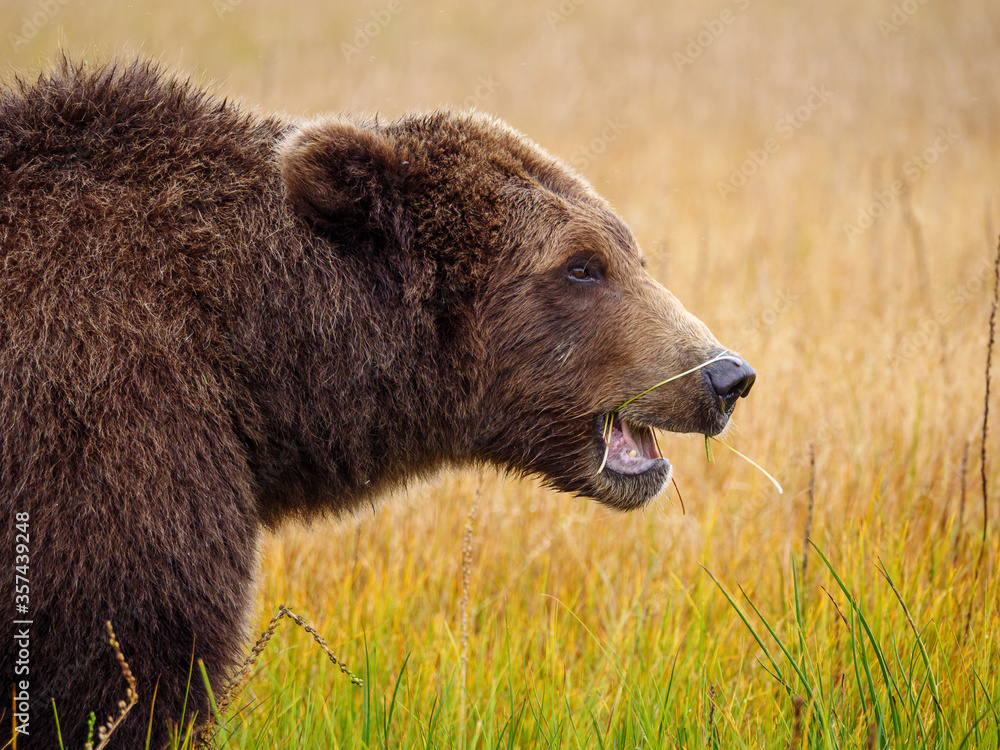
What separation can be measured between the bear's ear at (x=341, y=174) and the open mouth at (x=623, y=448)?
3.61 feet

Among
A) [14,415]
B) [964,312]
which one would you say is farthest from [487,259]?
[964,312]

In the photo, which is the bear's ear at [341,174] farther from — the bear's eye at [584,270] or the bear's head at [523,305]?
the bear's eye at [584,270]

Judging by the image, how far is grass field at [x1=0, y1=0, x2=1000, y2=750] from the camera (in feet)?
9.70

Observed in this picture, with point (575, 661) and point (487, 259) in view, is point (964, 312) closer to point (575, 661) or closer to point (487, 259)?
point (575, 661)

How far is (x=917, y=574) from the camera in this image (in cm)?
386

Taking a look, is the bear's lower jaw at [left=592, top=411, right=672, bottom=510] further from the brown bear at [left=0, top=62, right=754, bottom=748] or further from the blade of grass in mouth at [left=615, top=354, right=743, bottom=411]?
the blade of grass in mouth at [left=615, top=354, right=743, bottom=411]

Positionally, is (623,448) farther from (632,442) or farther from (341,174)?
(341,174)

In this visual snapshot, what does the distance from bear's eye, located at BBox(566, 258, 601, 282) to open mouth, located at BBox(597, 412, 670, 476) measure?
0.51 metres

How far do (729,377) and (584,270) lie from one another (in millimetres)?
652

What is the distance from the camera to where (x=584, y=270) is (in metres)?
3.06

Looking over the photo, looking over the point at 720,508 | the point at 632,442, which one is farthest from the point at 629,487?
the point at 720,508

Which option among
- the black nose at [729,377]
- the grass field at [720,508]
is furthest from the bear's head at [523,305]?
the grass field at [720,508]

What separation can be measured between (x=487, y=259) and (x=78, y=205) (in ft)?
4.25

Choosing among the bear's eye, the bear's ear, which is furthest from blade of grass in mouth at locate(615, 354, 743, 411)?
the bear's ear
